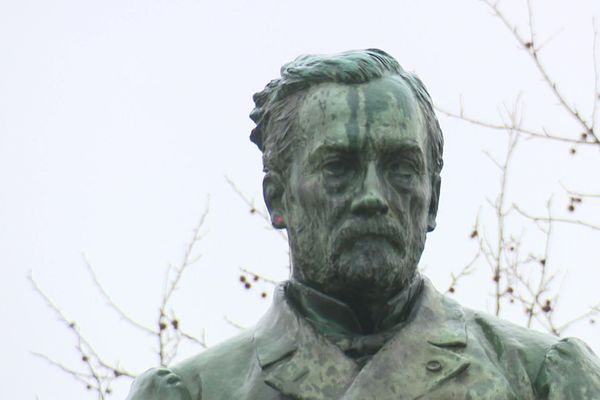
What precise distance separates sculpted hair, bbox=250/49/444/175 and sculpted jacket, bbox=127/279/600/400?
0.45 metres

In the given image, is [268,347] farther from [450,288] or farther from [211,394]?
[450,288]

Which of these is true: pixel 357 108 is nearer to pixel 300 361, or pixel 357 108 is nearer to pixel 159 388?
pixel 300 361

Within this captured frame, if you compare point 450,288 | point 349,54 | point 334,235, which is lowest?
point 450,288

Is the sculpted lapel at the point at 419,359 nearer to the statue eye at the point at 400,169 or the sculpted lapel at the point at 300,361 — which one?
the sculpted lapel at the point at 300,361

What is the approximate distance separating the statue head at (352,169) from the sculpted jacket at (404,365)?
18 cm

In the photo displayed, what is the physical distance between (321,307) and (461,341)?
452mm

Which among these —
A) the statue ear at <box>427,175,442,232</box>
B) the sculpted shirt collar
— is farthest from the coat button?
the statue ear at <box>427,175,442,232</box>

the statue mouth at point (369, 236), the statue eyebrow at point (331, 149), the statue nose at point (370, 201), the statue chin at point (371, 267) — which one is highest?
the statue eyebrow at point (331, 149)

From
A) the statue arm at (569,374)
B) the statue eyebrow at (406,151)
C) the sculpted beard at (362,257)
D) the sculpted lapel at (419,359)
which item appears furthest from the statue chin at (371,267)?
the statue arm at (569,374)

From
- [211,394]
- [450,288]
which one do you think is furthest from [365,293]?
[450,288]

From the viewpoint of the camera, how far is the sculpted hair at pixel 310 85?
633 centimetres

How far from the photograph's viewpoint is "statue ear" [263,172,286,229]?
21.0ft

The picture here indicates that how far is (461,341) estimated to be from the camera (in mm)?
Result: 6230

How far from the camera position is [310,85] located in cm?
636
